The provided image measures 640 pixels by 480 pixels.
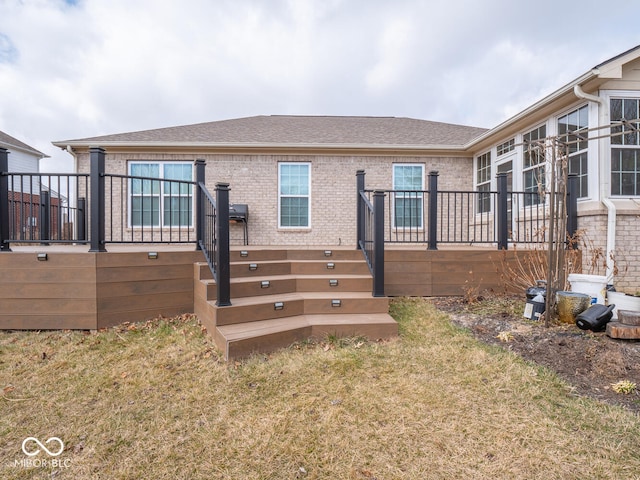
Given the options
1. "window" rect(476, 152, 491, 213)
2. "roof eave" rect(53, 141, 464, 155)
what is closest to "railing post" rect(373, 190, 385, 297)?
"roof eave" rect(53, 141, 464, 155)

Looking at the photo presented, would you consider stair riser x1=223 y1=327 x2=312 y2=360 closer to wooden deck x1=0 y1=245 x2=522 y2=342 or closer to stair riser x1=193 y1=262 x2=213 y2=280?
wooden deck x1=0 y1=245 x2=522 y2=342

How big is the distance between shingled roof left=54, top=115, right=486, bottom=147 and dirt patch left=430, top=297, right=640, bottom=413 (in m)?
4.94

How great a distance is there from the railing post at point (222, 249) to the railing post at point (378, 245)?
1810 millimetres

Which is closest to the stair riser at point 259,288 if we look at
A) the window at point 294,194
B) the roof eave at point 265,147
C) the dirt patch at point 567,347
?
the dirt patch at point 567,347

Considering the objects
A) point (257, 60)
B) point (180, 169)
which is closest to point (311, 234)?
point (180, 169)

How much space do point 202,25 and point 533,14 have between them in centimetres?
1054

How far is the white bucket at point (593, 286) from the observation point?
13.6 ft

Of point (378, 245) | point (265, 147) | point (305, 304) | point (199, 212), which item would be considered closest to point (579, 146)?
point (378, 245)

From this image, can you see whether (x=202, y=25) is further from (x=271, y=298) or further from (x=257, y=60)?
(x=271, y=298)

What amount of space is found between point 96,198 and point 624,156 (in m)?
7.92

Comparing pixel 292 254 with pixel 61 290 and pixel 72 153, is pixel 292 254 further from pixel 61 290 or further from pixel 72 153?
pixel 72 153

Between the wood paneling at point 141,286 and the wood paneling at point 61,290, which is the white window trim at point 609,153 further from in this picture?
the wood paneling at point 61,290

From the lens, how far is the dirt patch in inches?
103

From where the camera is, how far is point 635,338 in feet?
11.0
